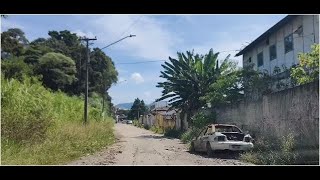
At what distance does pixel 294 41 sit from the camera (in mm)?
23312

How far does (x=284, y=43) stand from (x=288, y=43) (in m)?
0.57

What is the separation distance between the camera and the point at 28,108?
1527cm

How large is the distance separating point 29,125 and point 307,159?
8.90 m

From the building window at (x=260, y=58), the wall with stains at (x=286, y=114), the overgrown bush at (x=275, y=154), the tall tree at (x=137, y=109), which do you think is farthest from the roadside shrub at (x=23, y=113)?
the tall tree at (x=137, y=109)

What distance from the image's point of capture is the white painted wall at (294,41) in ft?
69.7

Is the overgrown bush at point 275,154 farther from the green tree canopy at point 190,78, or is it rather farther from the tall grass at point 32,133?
the green tree canopy at point 190,78

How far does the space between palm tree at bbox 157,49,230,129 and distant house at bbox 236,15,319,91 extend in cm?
271

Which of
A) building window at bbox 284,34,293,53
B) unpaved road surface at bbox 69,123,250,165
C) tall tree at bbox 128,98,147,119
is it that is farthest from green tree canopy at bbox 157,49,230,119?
tall tree at bbox 128,98,147,119

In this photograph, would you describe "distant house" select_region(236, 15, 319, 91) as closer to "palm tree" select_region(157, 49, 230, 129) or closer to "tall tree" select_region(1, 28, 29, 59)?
"palm tree" select_region(157, 49, 230, 129)

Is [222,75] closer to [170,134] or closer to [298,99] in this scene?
[170,134]

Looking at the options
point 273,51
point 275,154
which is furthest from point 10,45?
point 275,154

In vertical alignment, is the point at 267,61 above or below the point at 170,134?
above

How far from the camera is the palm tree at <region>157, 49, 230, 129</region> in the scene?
31047mm
